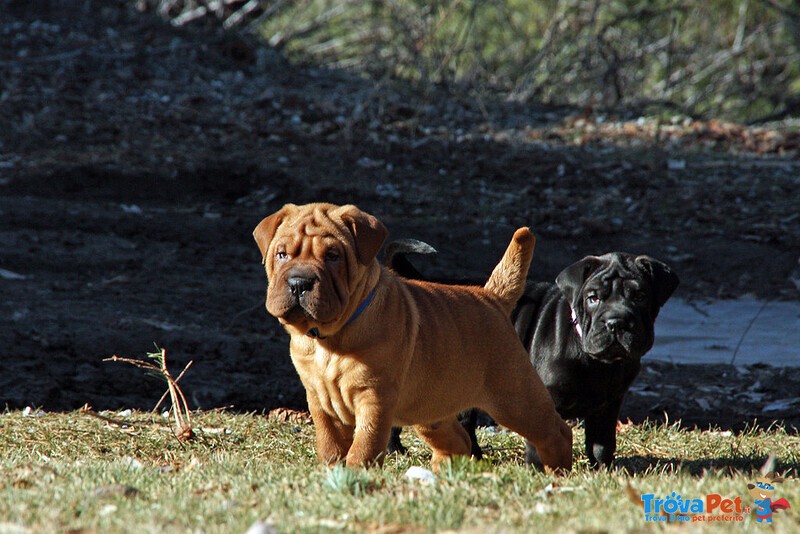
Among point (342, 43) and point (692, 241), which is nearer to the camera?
point (692, 241)

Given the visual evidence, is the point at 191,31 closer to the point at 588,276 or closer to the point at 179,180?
the point at 179,180

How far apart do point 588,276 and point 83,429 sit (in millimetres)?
3061

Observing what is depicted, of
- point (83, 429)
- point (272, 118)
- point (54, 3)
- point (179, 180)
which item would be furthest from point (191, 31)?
point (83, 429)

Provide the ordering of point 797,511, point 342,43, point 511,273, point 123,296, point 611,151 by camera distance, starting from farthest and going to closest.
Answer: point 342,43
point 611,151
point 123,296
point 511,273
point 797,511

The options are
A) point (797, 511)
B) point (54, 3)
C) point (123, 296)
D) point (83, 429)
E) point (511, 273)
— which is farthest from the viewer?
point (54, 3)

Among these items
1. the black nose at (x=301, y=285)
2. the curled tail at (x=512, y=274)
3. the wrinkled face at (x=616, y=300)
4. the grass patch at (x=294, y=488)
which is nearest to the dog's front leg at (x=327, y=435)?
the grass patch at (x=294, y=488)

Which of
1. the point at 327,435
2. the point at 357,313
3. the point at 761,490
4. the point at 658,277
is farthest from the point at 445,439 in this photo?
the point at 761,490

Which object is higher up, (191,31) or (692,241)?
(191,31)

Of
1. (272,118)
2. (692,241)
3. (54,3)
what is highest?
(54,3)

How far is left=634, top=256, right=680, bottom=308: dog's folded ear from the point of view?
5.63m

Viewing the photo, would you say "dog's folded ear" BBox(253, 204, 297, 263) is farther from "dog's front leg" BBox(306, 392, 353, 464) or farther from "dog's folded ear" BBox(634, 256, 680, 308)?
"dog's folded ear" BBox(634, 256, 680, 308)

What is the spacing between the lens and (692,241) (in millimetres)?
11633

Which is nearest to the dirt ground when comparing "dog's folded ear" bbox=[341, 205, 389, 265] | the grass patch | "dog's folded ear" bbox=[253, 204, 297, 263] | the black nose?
the grass patch

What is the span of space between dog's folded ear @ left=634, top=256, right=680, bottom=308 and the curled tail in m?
0.61
